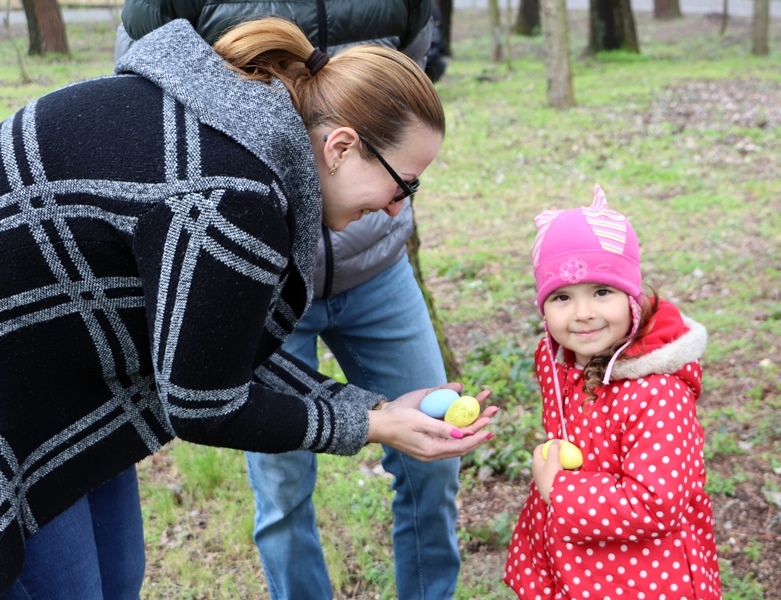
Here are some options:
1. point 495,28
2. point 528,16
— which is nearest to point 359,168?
point 495,28

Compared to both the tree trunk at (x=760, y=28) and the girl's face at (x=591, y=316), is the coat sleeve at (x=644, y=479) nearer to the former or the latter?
the girl's face at (x=591, y=316)

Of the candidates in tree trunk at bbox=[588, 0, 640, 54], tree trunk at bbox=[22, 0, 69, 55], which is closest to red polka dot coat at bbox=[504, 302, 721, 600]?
tree trunk at bbox=[22, 0, 69, 55]

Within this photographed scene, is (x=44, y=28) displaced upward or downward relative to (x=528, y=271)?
upward

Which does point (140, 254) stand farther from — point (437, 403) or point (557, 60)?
point (557, 60)

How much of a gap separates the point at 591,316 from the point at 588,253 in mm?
142

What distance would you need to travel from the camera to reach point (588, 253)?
6.46ft

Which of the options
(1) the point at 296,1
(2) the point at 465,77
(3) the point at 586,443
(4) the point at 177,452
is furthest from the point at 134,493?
(2) the point at 465,77

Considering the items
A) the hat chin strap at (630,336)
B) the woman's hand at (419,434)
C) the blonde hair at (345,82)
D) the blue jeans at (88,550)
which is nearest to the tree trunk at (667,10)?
the hat chin strap at (630,336)

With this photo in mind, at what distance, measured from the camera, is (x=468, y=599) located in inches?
117

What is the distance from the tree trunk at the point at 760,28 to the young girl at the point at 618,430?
45.5ft

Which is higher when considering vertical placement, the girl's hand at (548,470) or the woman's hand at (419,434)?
the woman's hand at (419,434)

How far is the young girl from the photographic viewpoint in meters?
1.89

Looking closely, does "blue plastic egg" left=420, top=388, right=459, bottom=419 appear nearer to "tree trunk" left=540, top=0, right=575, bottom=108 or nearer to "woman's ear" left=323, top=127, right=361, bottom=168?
"woman's ear" left=323, top=127, right=361, bottom=168

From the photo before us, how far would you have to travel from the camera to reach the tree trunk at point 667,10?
898 inches
